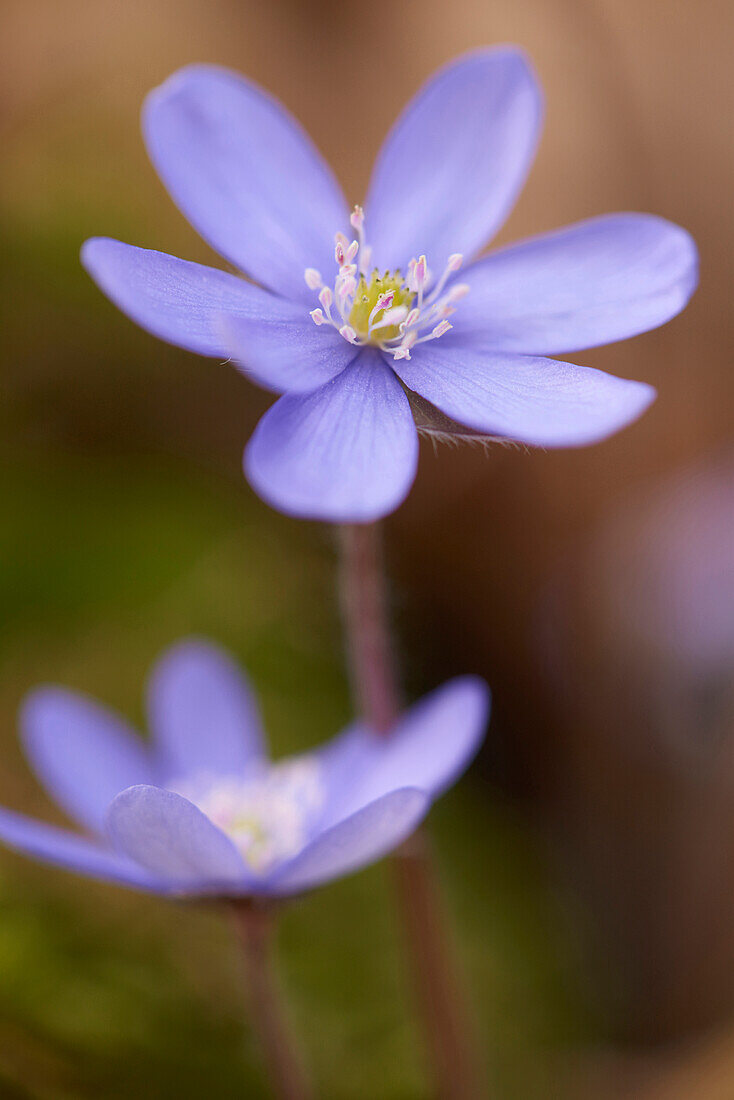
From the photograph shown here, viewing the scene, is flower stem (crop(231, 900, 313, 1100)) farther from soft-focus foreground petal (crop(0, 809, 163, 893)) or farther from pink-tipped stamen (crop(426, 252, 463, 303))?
pink-tipped stamen (crop(426, 252, 463, 303))

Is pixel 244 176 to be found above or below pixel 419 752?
above

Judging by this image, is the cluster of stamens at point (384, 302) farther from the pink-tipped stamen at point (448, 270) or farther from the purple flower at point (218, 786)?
the purple flower at point (218, 786)

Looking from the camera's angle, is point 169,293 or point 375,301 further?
point 375,301

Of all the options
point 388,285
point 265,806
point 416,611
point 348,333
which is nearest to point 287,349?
point 348,333

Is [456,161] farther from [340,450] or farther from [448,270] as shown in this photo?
[340,450]

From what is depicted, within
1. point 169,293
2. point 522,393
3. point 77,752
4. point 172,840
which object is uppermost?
point 169,293

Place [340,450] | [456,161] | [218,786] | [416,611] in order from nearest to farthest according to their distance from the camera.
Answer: [340,450] → [456,161] → [218,786] → [416,611]

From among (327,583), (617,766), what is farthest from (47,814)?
(617,766)

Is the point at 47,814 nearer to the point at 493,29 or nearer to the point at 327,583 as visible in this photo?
the point at 327,583

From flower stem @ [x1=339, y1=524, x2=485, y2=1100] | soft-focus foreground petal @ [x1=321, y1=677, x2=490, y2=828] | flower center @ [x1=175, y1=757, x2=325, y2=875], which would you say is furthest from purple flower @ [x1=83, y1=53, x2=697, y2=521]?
flower center @ [x1=175, y1=757, x2=325, y2=875]
